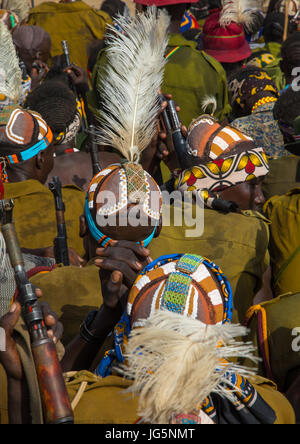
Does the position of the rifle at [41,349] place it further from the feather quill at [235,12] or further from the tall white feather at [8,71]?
the feather quill at [235,12]

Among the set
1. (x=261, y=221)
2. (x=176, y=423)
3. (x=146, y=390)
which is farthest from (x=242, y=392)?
(x=261, y=221)

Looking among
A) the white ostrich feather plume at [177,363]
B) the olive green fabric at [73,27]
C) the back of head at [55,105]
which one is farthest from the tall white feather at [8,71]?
the white ostrich feather plume at [177,363]

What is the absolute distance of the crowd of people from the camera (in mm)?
1915

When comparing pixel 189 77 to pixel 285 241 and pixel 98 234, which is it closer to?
pixel 285 241

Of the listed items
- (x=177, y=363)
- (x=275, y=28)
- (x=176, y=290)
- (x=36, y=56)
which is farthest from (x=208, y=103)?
(x=275, y=28)

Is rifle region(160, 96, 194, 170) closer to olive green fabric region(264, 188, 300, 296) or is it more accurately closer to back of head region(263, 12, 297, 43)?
olive green fabric region(264, 188, 300, 296)

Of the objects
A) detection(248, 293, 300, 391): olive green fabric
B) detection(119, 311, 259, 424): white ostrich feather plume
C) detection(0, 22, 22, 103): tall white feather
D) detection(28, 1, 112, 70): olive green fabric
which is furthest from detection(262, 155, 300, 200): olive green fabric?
detection(28, 1, 112, 70): olive green fabric

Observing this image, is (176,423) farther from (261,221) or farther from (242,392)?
(261,221)

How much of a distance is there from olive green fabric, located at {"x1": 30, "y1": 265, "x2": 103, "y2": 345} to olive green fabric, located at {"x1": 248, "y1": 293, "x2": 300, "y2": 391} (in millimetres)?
862

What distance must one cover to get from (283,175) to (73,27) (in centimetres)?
526

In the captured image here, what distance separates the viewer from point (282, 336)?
2.62 metres

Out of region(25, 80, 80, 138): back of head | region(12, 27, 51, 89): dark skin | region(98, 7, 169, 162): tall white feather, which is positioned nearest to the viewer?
region(98, 7, 169, 162): tall white feather

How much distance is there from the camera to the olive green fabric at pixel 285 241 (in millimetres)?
3389

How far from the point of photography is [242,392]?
6.59ft
